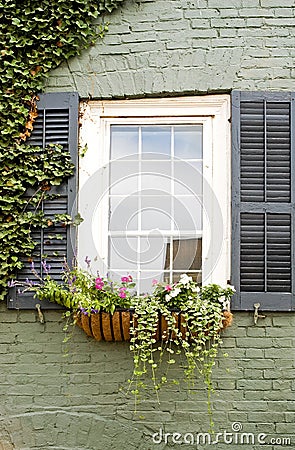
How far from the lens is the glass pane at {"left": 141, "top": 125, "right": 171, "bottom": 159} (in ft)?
18.8

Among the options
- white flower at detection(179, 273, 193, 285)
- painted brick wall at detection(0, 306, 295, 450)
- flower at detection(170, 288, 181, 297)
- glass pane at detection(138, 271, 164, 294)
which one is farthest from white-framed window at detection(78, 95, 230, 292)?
painted brick wall at detection(0, 306, 295, 450)

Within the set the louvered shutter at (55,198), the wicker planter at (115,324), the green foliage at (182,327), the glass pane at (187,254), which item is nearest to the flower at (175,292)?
the green foliage at (182,327)

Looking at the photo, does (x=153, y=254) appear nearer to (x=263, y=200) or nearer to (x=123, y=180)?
(x=123, y=180)

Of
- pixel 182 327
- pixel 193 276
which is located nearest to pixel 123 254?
pixel 193 276

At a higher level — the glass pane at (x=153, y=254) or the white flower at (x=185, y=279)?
the glass pane at (x=153, y=254)

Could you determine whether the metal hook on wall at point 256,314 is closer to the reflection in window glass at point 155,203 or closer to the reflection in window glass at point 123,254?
the reflection in window glass at point 155,203

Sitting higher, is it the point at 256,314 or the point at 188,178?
the point at 188,178

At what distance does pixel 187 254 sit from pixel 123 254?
1.52 ft

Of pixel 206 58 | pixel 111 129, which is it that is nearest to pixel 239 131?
pixel 206 58

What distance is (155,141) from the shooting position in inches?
226

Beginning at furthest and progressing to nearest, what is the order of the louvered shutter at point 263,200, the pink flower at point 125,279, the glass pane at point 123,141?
1. the glass pane at point 123,141
2. the louvered shutter at point 263,200
3. the pink flower at point 125,279

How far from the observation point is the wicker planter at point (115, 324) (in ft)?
17.2

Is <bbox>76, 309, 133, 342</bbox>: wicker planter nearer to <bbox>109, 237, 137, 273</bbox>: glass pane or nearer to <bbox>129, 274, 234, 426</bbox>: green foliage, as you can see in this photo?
<bbox>129, 274, 234, 426</bbox>: green foliage

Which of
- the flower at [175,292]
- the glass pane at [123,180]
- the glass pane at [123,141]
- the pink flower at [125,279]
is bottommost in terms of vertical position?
the flower at [175,292]
